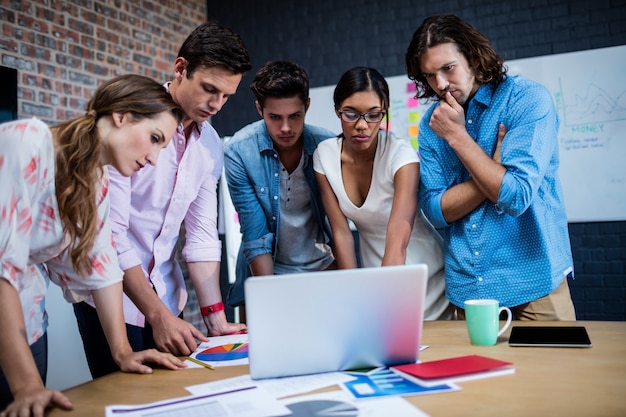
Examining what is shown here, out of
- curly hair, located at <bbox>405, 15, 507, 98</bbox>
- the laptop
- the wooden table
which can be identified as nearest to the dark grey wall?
curly hair, located at <bbox>405, 15, 507, 98</bbox>

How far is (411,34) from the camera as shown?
425 centimetres

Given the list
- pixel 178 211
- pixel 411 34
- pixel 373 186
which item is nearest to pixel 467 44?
pixel 373 186

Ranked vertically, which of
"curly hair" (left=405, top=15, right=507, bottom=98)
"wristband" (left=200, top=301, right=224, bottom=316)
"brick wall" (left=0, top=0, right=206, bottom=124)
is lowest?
"wristband" (left=200, top=301, right=224, bottom=316)

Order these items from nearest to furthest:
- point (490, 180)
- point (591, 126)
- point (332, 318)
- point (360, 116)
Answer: point (332, 318)
point (490, 180)
point (360, 116)
point (591, 126)

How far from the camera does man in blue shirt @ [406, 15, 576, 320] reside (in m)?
1.72

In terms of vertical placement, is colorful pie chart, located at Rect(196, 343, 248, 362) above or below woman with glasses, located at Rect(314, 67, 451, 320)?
below

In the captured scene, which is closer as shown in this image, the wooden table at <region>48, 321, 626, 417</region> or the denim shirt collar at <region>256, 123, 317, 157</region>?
the wooden table at <region>48, 321, 626, 417</region>

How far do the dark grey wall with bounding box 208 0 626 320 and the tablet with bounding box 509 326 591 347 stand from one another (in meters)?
2.64

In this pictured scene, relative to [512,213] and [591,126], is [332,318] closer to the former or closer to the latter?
[512,213]

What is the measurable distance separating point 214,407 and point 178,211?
959 mm

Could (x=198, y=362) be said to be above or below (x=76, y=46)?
below

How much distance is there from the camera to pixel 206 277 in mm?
1902

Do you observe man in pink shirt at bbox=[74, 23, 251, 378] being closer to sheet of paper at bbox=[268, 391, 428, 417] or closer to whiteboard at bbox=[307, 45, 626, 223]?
sheet of paper at bbox=[268, 391, 428, 417]

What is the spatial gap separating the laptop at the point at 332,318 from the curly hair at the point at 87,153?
1.53 ft
